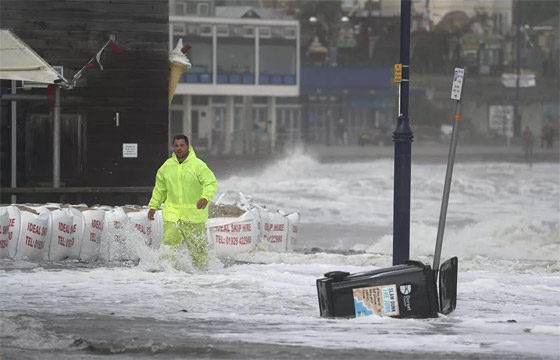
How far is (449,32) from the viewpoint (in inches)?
4043

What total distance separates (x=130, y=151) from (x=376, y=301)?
360 inches

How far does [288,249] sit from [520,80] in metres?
81.8

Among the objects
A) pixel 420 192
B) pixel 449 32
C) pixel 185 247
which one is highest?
pixel 449 32

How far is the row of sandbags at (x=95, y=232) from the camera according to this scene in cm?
1301

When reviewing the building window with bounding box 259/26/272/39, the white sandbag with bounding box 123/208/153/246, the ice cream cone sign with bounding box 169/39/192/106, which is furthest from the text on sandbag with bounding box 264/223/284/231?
the building window with bounding box 259/26/272/39

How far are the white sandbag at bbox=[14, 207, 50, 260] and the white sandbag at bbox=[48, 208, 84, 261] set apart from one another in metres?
0.08

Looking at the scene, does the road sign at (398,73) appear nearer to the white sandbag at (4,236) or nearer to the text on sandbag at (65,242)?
the text on sandbag at (65,242)

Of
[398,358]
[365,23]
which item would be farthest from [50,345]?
[365,23]

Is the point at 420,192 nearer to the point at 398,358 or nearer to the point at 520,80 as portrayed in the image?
the point at 520,80

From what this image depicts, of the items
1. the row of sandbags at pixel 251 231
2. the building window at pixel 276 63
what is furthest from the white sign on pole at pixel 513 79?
the row of sandbags at pixel 251 231

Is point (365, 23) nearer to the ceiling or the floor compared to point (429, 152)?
nearer to the ceiling

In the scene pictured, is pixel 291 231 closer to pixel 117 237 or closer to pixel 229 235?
pixel 229 235

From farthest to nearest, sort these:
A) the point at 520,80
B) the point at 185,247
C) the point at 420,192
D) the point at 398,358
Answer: the point at 520,80 < the point at 420,192 < the point at 185,247 < the point at 398,358

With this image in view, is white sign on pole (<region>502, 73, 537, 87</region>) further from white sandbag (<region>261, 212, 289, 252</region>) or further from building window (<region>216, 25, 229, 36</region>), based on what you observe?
white sandbag (<region>261, 212, 289, 252</region>)
